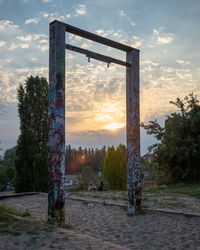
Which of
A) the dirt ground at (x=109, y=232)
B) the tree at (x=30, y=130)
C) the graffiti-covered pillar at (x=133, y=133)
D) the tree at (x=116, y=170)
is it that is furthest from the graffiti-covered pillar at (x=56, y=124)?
the tree at (x=116, y=170)

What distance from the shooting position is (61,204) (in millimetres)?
8305

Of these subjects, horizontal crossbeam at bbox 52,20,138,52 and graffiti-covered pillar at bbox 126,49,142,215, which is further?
graffiti-covered pillar at bbox 126,49,142,215

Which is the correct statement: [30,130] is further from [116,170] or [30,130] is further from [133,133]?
[133,133]

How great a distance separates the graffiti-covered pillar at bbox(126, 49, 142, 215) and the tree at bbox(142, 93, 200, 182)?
10.1m

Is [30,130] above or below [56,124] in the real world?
above

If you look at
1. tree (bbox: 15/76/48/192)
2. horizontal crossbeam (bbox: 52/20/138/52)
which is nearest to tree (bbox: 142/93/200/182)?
tree (bbox: 15/76/48/192)

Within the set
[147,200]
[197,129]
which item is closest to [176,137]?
[197,129]

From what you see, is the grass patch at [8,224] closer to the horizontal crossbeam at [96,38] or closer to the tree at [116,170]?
the horizontal crossbeam at [96,38]

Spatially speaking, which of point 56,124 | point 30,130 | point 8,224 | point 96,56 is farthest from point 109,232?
point 30,130

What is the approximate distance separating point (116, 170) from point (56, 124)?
13.4 meters

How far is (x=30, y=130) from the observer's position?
20359 millimetres

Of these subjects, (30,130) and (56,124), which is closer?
(56,124)

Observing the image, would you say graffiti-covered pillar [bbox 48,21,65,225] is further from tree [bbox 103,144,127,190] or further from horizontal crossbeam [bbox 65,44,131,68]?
tree [bbox 103,144,127,190]

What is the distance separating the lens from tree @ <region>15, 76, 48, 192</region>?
2014 centimetres
